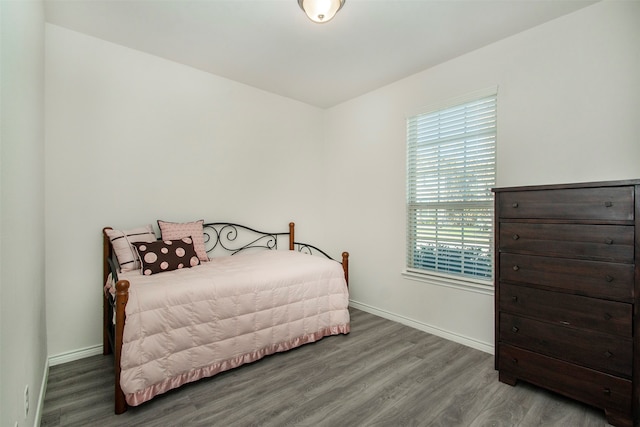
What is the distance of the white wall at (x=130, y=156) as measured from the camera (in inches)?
95.7

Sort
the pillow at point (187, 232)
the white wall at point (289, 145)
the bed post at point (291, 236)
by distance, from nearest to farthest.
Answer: the white wall at point (289, 145) < the pillow at point (187, 232) < the bed post at point (291, 236)

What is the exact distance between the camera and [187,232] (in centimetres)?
287

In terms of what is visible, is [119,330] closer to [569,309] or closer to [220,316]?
[220,316]

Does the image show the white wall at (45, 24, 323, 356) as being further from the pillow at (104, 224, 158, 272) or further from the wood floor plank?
the wood floor plank

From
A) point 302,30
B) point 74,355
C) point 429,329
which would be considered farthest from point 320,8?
point 74,355

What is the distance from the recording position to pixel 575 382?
1.84 m

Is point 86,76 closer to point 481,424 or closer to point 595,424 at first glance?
point 481,424

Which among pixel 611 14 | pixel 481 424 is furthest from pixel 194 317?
pixel 611 14

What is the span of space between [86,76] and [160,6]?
0.95 m

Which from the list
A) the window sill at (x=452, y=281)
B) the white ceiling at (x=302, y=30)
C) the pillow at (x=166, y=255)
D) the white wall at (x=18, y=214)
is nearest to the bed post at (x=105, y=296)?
the pillow at (x=166, y=255)

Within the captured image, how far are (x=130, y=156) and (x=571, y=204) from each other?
3390mm

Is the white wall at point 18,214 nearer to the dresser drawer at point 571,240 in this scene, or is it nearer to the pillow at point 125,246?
the pillow at point 125,246

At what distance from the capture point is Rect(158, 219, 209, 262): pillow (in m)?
2.78

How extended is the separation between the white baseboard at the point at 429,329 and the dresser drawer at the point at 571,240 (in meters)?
1.03
